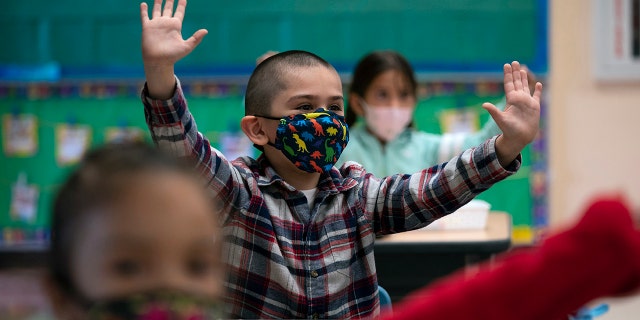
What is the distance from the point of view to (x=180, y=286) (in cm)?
70

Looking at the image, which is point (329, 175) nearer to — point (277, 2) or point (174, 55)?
point (174, 55)

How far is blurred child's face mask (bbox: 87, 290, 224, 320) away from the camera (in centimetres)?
69

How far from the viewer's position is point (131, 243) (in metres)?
0.69

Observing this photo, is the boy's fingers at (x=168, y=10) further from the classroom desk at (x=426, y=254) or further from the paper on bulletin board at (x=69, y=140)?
the paper on bulletin board at (x=69, y=140)

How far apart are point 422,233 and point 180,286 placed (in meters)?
2.47

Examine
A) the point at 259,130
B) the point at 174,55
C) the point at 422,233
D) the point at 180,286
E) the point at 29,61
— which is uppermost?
the point at 29,61

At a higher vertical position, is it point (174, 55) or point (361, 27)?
point (361, 27)

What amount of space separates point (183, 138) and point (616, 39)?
4460 mm

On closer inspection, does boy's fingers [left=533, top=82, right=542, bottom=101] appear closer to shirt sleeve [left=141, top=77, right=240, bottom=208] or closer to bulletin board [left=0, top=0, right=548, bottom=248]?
shirt sleeve [left=141, top=77, right=240, bottom=208]

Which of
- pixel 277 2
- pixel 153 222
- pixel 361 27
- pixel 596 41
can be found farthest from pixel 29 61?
pixel 153 222

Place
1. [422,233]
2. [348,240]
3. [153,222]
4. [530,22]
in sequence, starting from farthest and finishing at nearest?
[530,22] < [422,233] < [348,240] < [153,222]

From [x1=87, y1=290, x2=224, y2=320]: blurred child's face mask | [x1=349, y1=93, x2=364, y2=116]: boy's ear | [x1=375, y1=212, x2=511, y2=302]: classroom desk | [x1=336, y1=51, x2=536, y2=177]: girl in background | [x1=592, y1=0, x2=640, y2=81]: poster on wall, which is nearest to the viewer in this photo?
[x1=87, y1=290, x2=224, y2=320]: blurred child's face mask

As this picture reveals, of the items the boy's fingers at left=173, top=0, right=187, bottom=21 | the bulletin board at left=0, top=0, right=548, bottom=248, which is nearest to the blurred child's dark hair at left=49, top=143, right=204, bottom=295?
the boy's fingers at left=173, top=0, right=187, bottom=21

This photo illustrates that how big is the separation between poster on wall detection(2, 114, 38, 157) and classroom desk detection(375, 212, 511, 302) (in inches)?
128
